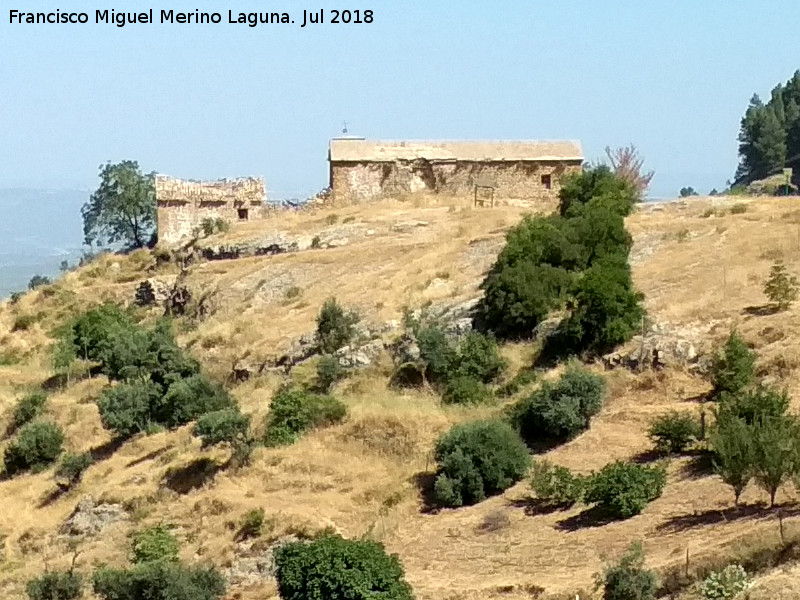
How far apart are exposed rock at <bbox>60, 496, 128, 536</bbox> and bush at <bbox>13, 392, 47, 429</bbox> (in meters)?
7.15

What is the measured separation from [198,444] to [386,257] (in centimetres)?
1164

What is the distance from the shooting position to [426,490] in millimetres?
22516

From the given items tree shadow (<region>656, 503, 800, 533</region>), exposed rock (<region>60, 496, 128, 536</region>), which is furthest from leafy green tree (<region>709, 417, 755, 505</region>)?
exposed rock (<region>60, 496, 128, 536</region>)

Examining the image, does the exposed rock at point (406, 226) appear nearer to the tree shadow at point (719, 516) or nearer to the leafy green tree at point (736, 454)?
the tree shadow at point (719, 516)

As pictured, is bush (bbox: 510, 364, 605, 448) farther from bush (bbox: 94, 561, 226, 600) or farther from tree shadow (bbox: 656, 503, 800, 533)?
bush (bbox: 94, 561, 226, 600)

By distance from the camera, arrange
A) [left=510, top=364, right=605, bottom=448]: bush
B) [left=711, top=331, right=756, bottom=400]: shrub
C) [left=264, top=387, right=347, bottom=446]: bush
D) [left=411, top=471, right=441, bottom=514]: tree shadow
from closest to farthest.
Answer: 1. [left=411, top=471, right=441, bottom=514]: tree shadow
2. [left=711, top=331, right=756, bottom=400]: shrub
3. [left=510, top=364, right=605, bottom=448]: bush
4. [left=264, top=387, right=347, bottom=446]: bush

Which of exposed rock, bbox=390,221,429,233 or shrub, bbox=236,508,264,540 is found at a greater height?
exposed rock, bbox=390,221,429,233

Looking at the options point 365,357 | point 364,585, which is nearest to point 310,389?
point 365,357

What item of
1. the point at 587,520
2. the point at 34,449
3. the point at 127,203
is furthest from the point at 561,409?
the point at 127,203

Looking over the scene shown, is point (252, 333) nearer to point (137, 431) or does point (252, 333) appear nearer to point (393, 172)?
point (137, 431)

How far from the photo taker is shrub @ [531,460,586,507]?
20359mm

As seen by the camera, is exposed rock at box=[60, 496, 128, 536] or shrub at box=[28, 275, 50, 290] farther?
shrub at box=[28, 275, 50, 290]

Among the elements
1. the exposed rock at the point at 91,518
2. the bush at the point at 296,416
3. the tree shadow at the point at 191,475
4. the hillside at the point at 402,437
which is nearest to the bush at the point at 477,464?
the hillside at the point at 402,437

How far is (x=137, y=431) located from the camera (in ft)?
94.3
